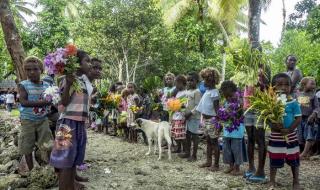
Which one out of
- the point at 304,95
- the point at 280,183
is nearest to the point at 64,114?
the point at 280,183

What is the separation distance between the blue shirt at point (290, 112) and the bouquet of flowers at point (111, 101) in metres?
4.77

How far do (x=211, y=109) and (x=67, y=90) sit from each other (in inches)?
134

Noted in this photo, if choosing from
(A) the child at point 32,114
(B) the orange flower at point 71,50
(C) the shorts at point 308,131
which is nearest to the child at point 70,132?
(B) the orange flower at point 71,50

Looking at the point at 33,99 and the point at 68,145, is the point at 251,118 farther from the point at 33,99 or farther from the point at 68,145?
the point at 33,99

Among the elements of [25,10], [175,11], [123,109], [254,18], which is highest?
[25,10]

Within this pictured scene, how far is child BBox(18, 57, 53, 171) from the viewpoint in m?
5.66

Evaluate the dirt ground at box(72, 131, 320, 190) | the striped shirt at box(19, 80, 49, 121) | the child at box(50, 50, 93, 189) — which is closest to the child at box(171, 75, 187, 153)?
the dirt ground at box(72, 131, 320, 190)

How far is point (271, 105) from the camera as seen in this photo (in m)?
5.18

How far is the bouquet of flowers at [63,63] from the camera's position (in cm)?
416

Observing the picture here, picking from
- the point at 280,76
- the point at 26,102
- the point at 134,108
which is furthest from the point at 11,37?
the point at 280,76

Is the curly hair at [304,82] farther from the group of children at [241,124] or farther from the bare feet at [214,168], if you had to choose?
the bare feet at [214,168]

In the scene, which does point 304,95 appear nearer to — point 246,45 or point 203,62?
point 246,45

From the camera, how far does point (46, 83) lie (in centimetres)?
594

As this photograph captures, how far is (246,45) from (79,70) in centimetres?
254
